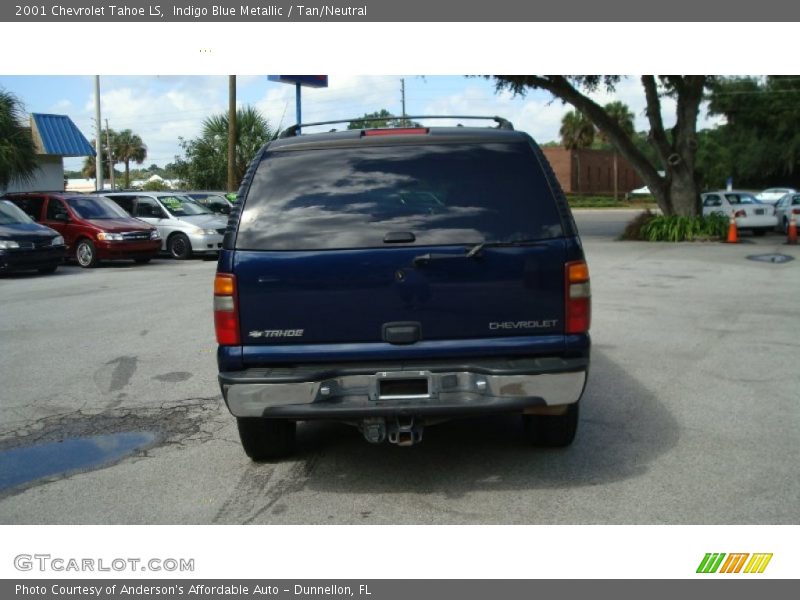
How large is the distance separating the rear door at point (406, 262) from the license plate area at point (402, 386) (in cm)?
22

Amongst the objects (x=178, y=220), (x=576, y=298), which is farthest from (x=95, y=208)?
(x=576, y=298)

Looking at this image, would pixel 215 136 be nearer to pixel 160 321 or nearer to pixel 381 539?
pixel 160 321

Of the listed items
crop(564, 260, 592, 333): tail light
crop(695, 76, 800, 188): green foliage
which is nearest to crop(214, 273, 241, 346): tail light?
crop(564, 260, 592, 333): tail light

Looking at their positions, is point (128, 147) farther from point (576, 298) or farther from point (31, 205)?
point (576, 298)

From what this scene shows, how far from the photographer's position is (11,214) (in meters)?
17.9

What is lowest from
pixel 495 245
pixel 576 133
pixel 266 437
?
pixel 266 437

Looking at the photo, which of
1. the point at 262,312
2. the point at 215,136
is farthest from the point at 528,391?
the point at 215,136

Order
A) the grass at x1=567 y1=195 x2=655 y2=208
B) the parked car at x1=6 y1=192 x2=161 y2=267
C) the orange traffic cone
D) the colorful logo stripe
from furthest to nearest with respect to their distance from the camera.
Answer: the grass at x1=567 y1=195 x2=655 y2=208, the orange traffic cone, the parked car at x1=6 y1=192 x2=161 y2=267, the colorful logo stripe

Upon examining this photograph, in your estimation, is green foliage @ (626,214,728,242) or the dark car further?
green foliage @ (626,214,728,242)

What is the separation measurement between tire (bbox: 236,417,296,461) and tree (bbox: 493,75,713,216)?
71.1 ft

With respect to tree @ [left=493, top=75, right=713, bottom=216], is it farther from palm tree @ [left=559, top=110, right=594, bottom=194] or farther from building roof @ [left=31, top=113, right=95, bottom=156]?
palm tree @ [left=559, top=110, right=594, bottom=194]

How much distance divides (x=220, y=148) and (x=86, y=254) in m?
18.9

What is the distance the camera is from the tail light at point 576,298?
461cm

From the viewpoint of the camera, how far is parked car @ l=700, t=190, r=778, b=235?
25.7 meters
